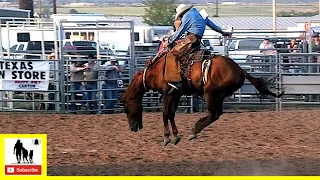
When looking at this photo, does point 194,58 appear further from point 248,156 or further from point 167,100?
point 248,156

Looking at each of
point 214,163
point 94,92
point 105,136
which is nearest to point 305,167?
point 214,163

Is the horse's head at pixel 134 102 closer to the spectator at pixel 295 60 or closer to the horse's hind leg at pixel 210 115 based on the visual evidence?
the horse's hind leg at pixel 210 115

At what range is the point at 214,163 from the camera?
10.8 meters

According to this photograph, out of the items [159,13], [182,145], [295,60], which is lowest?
[182,145]

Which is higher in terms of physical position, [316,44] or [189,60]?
[316,44]

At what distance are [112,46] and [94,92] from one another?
8.32 meters

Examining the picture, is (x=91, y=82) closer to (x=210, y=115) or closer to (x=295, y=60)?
(x=295, y=60)

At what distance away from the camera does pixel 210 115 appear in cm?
1122

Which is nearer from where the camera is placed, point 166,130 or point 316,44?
point 166,130

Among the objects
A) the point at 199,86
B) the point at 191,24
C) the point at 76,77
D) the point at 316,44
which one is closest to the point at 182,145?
the point at 199,86

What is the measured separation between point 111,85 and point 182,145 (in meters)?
6.38

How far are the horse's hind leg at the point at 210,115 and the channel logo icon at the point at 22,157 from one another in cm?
384
